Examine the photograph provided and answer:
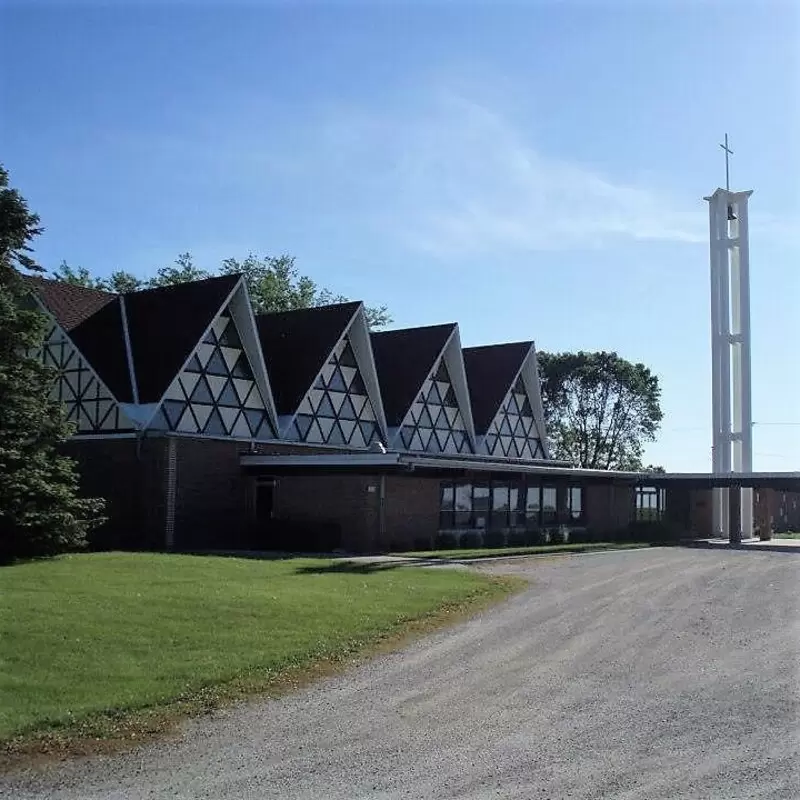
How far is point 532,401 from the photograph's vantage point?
4803 centimetres

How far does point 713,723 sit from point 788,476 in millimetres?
34206

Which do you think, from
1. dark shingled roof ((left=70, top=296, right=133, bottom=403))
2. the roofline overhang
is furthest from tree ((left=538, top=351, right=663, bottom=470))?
dark shingled roof ((left=70, top=296, right=133, bottom=403))

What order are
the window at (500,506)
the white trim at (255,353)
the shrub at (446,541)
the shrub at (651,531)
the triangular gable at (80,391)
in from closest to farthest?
the triangular gable at (80,391)
the shrub at (446,541)
the white trim at (255,353)
the window at (500,506)
the shrub at (651,531)

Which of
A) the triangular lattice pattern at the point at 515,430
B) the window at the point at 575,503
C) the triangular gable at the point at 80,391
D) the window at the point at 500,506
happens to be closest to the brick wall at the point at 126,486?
the triangular gable at the point at 80,391

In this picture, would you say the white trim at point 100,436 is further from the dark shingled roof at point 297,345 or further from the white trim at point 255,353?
the dark shingled roof at point 297,345

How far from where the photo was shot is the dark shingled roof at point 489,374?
44781mm

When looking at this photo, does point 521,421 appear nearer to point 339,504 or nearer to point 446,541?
point 446,541

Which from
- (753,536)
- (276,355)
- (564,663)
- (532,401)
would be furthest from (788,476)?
(564,663)

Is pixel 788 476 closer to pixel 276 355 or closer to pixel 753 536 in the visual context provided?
pixel 753 536

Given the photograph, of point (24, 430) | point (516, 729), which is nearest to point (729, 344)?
point (24, 430)

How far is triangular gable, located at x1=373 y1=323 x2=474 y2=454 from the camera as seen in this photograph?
131 feet

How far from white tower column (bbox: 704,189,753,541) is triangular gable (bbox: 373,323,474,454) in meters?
13.2

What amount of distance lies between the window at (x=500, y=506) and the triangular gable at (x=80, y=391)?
44.5 ft

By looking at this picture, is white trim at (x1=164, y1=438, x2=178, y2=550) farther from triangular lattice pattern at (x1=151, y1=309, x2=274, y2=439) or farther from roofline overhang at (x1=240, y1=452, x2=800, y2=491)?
roofline overhang at (x1=240, y1=452, x2=800, y2=491)
